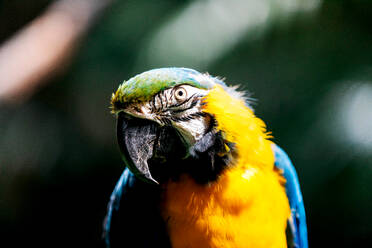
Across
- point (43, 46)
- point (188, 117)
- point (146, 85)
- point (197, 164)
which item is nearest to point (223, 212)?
point (197, 164)

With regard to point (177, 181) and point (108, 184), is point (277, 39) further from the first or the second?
point (108, 184)

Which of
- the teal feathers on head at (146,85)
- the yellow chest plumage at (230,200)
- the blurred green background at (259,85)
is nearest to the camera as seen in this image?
the teal feathers on head at (146,85)

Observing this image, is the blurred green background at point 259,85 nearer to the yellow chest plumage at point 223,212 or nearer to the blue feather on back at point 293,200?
the blue feather on back at point 293,200

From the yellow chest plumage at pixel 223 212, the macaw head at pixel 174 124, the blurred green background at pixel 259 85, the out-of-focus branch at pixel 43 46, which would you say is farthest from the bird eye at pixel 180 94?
the out-of-focus branch at pixel 43 46

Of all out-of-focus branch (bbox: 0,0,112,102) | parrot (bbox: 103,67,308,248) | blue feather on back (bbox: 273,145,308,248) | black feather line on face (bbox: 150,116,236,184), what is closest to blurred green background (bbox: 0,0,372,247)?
out-of-focus branch (bbox: 0,0,112,102)

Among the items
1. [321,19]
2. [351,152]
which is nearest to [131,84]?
[351,152]

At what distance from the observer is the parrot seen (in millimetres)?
925

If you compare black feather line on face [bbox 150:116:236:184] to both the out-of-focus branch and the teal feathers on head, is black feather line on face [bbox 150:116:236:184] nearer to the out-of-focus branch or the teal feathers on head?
the teal feathers on head

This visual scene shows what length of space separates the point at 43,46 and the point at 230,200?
193 centimetres

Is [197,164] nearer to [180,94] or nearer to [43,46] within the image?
[180,94]

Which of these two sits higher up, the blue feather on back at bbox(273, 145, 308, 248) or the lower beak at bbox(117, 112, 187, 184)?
the lower beak at bbox(117, 112, 187, 184)

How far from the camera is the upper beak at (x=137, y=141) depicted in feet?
3.00

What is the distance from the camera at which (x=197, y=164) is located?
1023mm

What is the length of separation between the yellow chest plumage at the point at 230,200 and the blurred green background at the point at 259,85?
1.18 m
